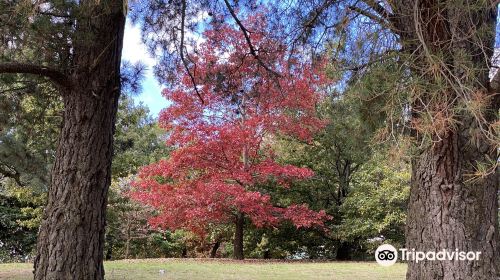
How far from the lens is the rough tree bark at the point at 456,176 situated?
238 cm

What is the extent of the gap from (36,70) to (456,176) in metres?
2.58

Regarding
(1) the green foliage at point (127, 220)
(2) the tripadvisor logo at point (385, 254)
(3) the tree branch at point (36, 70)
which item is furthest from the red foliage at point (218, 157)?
(3) the tree branch at point (36, 70)

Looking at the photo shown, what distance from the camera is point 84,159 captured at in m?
2.92

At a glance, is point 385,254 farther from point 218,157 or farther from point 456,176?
point 456,176

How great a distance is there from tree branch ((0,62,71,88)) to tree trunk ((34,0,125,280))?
65 millimetres

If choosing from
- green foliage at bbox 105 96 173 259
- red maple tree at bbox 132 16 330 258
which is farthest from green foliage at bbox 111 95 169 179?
red maple tree at bbox 132 16 330 258

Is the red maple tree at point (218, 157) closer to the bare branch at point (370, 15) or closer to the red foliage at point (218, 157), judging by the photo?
the red foliage at point (218, 157)

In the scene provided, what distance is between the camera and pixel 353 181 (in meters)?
11.1

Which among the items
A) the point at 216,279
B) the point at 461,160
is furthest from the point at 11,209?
the point at 461,160

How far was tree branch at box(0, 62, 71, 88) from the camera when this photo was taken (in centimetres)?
272

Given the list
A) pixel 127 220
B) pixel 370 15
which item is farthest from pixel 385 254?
pixel 127 220

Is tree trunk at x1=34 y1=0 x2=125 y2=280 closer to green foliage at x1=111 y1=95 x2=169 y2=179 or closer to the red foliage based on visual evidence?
the red foliage

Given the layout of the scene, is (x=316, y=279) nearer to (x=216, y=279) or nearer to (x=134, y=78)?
(x=216, y=279)

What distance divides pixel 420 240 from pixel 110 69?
2.29 m
